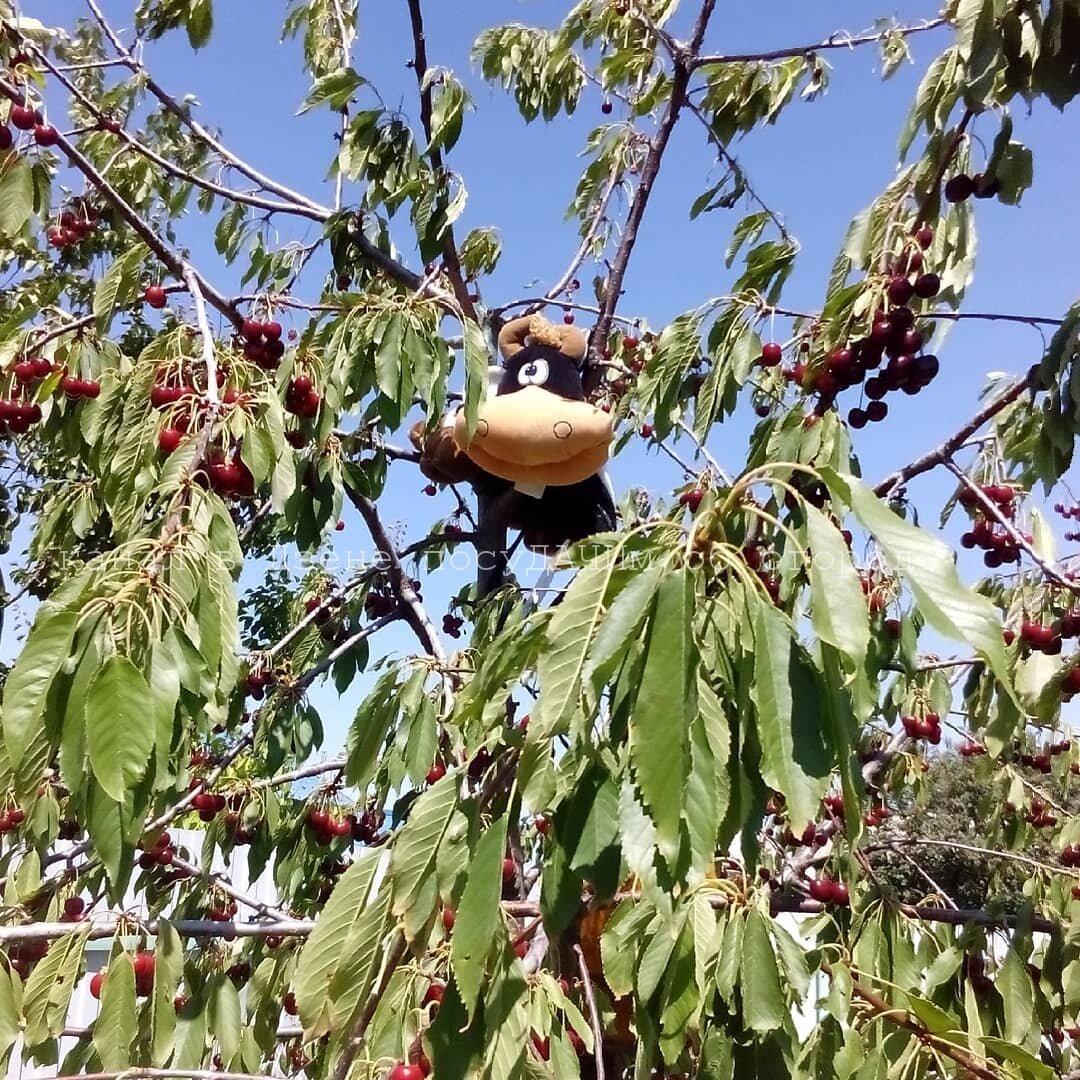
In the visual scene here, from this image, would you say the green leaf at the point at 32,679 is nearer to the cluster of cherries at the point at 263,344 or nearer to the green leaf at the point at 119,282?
the green leaf at the point at 119,282

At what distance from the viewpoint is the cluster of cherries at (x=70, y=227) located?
250cm

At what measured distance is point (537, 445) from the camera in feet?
6.88

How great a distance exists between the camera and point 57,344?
6.23 feet

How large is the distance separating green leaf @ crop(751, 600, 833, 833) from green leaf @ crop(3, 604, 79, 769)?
695 millimetres

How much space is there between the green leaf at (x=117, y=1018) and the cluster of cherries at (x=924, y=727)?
80.1 inches

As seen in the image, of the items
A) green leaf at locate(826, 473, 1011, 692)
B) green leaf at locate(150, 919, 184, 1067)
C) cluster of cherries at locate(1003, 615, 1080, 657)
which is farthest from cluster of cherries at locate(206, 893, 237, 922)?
green leaf at locate(826, 473, 1011, 692)

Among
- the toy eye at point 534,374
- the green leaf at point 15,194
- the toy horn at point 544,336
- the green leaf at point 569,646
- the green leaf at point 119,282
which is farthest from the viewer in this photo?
the toy horn at point 544,336

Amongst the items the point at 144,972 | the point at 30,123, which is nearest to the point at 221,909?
the point at 144,972

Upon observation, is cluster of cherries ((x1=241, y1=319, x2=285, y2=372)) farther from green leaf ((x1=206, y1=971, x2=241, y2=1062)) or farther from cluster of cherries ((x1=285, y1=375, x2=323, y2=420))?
green leaf ((x1=206, y1=971, x2=241, y2=1062))

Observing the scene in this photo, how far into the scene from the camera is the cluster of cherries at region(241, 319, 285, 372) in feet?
6.37

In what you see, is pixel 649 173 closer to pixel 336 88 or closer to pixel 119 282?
pixel 336 88

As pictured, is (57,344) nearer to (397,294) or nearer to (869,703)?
(397,294)

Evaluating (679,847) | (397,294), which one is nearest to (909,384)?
(397,294)

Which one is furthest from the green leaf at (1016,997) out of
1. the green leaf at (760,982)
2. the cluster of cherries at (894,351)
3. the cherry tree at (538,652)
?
the cluster of cherries at (894,351)
